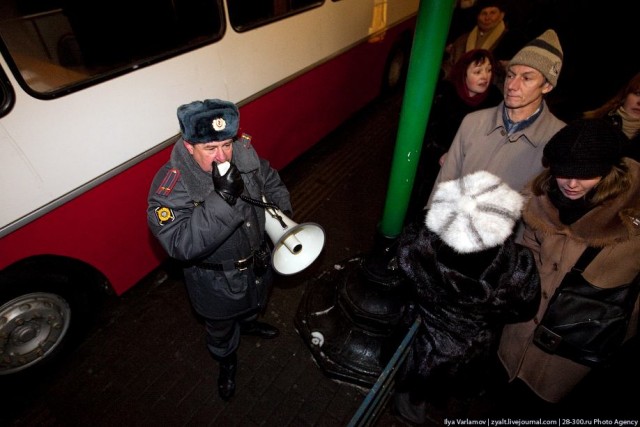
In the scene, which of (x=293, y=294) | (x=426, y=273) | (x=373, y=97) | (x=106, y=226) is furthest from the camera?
(x=373, y=97)

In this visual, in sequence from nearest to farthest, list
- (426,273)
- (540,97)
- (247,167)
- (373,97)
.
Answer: (426,273), (247,167), (540,97), (373,97)

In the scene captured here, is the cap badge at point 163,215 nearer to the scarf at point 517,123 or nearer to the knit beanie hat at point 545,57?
the scarf at point 517,123

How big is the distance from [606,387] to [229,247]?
3.26 meters

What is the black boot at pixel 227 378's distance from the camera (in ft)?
9.18

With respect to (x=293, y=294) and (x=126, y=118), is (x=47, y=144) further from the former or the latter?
(x=293, y=294)

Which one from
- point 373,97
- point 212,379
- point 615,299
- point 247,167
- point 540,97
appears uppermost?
point 540,97

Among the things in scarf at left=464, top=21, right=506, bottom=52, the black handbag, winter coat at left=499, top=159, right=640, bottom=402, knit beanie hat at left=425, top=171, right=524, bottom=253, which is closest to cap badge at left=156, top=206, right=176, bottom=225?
knit beanie hat at left=425, top=171, right=524, bottom=253

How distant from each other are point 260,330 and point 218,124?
2.13 m

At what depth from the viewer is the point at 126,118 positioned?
9.07 ft

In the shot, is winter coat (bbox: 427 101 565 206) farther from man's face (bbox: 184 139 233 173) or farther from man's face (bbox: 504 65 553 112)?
man's face (bbox: 184 139 233 173)

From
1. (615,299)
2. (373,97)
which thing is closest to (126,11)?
(615,299)

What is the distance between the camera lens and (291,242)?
7.93ft

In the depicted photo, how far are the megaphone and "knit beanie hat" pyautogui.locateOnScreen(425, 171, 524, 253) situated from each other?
3.08 feet

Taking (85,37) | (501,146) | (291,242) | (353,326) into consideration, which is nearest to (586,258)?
(501,146)
